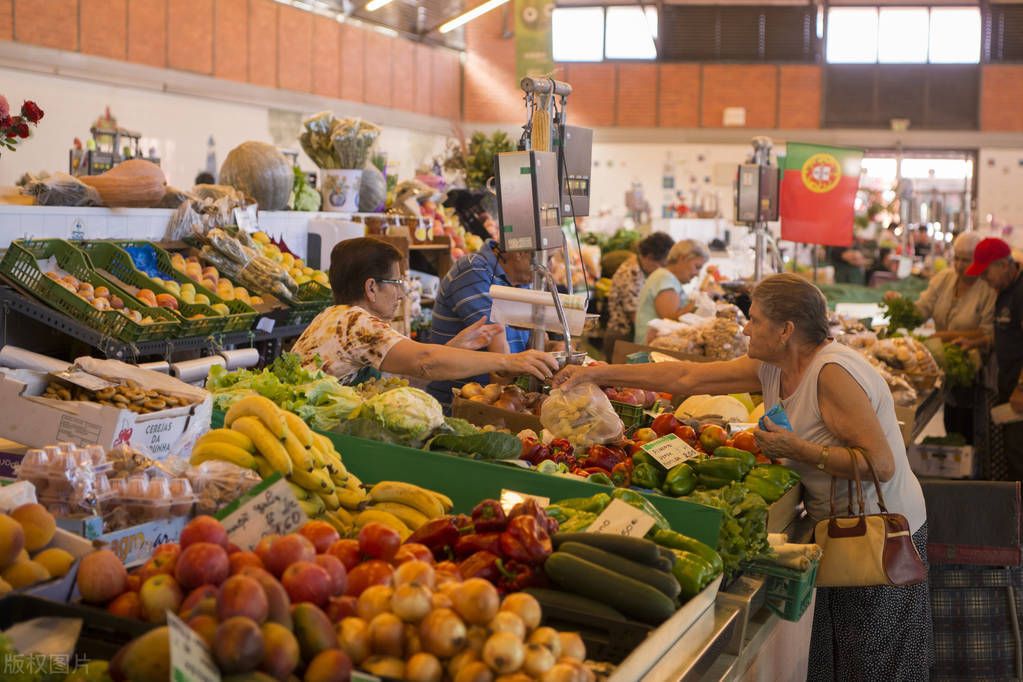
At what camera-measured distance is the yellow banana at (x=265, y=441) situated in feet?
7.24

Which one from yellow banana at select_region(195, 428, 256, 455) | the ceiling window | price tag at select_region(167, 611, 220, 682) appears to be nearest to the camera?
price tag at select_region(167, 611, 220, 682)

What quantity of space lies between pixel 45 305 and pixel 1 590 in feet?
9.20

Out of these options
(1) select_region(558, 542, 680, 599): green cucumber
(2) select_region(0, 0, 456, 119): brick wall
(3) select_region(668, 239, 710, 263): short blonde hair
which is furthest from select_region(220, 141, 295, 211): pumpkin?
(2) select_region(0, 0, 456, 119): brick wall

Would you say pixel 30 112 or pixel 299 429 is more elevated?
pixel 30 112

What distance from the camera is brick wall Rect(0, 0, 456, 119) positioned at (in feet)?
36.4

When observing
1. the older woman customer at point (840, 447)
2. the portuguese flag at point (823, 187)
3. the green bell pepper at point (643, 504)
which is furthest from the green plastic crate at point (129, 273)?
the portuguese flag at point (823, 187)

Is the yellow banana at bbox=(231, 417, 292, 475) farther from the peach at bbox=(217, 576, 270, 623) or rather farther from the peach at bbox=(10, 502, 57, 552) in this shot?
the peach at bbox=(217, 576, 270, 623)

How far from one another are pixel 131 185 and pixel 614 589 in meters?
4.18

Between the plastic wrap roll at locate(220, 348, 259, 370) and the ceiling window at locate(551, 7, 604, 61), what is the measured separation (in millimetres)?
16586

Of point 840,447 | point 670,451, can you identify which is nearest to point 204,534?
point 670,451

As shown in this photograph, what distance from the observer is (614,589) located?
173 cm

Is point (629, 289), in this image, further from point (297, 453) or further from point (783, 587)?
point (297, 453)

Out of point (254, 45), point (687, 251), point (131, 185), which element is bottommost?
point (687, 251)

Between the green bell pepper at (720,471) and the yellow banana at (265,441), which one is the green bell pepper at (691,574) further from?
the yellow banana at (265,441)
